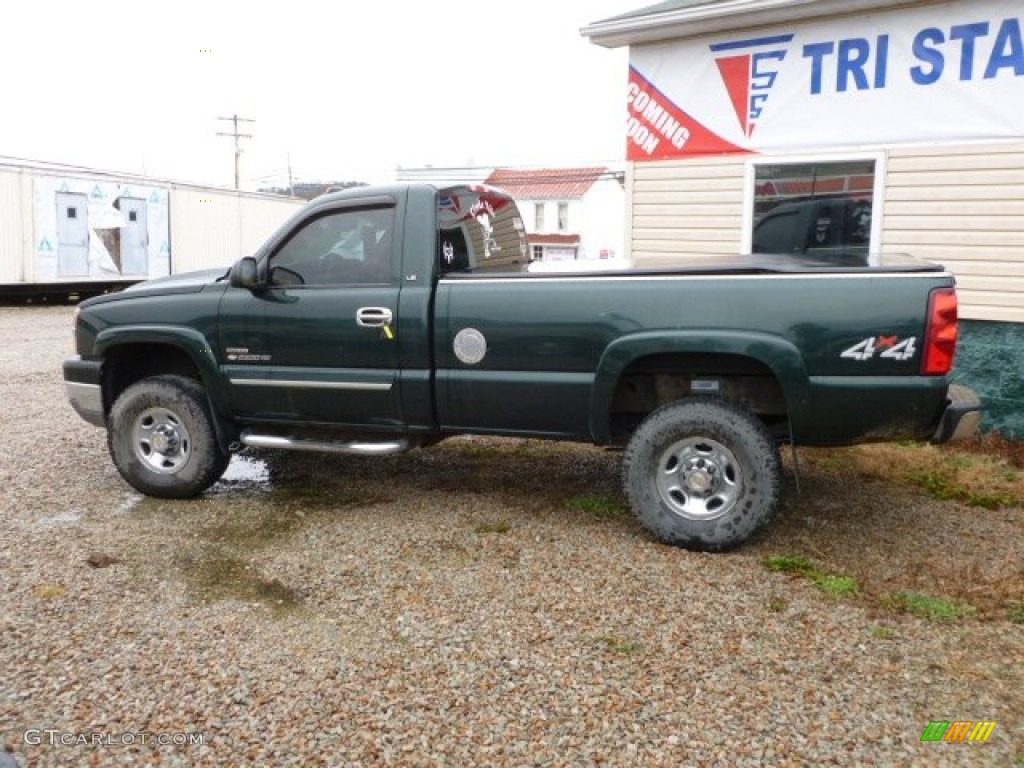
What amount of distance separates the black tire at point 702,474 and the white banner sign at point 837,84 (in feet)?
Answer: 14.3

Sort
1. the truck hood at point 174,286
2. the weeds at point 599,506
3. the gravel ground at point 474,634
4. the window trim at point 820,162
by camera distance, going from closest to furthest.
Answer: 1. the gravel ground at point 474,634
2. the weeds at point 599,506
3. the truck hood at point 174,286
4. the window trim at point 820,162

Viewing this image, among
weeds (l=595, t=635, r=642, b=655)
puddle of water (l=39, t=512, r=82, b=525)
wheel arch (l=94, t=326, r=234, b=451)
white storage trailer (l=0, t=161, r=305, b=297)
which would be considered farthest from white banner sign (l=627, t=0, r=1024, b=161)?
white storage trailer (l=0, t=161, r=305, b=297)

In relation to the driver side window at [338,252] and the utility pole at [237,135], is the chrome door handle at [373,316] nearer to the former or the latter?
the driver side window at [338,252]

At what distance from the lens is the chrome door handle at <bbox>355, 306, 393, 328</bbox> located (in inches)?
194

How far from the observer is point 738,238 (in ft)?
27.5

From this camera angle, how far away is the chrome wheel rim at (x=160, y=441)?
18.0 ft

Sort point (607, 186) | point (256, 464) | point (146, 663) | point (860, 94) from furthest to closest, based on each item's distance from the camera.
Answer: point (607, 186), point (860, 94), point (256, 464), point (146, 663)

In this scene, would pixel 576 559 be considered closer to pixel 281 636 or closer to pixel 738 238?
pixel 281 636

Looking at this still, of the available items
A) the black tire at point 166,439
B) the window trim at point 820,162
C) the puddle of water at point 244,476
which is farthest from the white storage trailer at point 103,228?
the window trim at point 820,162

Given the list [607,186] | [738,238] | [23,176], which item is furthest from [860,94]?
[607,186]

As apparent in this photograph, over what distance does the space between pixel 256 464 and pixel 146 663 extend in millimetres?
3201

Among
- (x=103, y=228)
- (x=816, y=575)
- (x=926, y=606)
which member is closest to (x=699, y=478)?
(x=816, y=575)

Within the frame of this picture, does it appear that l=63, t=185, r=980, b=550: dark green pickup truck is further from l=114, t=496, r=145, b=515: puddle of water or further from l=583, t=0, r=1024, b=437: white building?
l=583, t=0, r=1024, b=437: white building

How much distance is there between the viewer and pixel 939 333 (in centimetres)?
407
